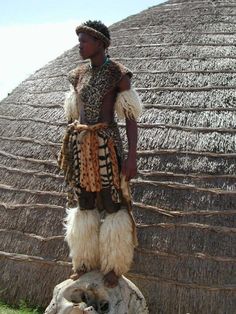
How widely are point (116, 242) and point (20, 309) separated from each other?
5.97 ft

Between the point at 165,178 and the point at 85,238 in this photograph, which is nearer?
the point at 85,238

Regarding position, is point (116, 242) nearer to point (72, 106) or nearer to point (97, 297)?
point (97, 297)

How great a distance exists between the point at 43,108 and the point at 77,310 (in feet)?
10.5

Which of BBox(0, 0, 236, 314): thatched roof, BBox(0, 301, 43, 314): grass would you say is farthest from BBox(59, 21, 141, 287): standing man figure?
BBox(0, 301, 43, 314): grass

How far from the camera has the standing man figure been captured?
4.03m

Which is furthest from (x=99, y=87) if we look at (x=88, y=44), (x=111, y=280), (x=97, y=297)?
(x=97, y=297)

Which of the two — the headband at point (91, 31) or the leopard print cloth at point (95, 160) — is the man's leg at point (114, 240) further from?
the headband at point (91, 31)

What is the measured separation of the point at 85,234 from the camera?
13.8 ft

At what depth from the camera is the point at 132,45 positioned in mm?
7039

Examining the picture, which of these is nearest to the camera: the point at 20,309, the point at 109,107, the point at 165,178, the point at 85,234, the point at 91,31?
the point at 91,31

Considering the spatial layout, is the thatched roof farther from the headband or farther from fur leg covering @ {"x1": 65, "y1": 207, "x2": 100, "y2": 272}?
the headband

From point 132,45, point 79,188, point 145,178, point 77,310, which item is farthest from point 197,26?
point 77,310

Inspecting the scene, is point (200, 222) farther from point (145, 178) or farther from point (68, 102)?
point (68, 102)

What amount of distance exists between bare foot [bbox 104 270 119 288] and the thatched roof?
0.97m
